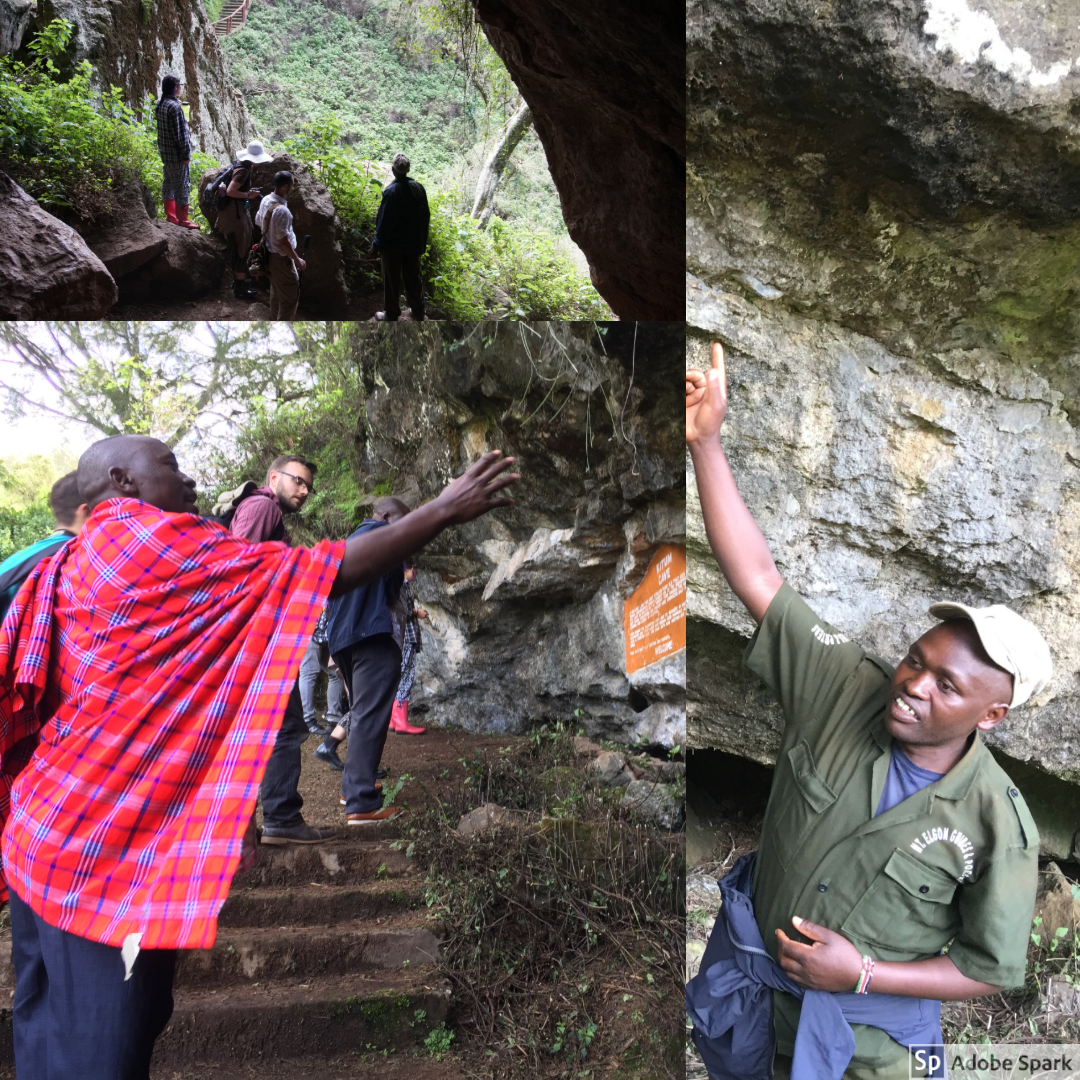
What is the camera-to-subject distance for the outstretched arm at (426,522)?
1.87 metres

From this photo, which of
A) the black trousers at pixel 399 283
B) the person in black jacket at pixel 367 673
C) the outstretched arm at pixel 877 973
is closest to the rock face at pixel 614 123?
the black trousers at pixel 399 283

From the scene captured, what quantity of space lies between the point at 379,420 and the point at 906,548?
1654 mm

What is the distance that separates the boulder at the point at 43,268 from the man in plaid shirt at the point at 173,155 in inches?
8.4

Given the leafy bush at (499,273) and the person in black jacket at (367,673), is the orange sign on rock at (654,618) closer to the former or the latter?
the person in black jacket at (367,673)

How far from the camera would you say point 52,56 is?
1.84 m

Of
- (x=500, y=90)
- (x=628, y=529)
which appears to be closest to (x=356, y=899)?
(x=628, y=529)

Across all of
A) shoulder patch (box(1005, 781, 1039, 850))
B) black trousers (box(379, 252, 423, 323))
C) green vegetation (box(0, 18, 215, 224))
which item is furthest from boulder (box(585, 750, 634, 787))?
green vegetation (box(0, 18, 215, 224))

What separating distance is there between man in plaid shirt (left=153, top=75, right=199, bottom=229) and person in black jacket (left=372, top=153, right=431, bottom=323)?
0.44 metres

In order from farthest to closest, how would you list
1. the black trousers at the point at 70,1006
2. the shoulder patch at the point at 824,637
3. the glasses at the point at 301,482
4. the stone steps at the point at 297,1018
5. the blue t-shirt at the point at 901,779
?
the shoulder patch at the point at 824,637
the blue t-shirt at the point at 901,779
the glasses at the point at 301,482
the stone steps at the point at 297,1018
the black trousers at the point at 70,1006

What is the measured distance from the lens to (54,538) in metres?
1.78

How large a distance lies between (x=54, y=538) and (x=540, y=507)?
3.58 ft

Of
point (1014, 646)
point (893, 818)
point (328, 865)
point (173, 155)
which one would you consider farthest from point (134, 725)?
point (1014, 646)

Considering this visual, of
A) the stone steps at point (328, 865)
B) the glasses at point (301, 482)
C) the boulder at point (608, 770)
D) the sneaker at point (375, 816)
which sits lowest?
the stone steps at point (328, 865)

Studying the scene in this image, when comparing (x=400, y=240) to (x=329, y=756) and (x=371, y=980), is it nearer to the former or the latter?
(x=329, y=756)
